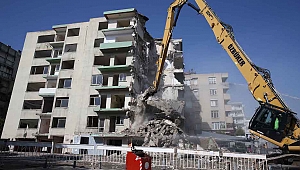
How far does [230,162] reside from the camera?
10242mm

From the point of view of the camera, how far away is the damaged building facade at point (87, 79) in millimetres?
28594

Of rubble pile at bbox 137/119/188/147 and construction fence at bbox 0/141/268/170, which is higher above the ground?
rubble pile at bbox 137/119/188/147

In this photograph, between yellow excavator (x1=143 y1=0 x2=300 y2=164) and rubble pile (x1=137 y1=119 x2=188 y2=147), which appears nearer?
yellow excavator (x1=143 y1=0 x2=300 y2=164)

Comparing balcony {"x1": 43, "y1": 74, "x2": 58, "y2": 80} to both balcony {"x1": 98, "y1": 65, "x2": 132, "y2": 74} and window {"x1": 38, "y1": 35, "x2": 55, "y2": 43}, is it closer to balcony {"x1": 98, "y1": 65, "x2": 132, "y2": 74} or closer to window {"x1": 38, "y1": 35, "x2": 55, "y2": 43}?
window {"x1": 38, "y1": 35, "x2": 55, "y2": 43}

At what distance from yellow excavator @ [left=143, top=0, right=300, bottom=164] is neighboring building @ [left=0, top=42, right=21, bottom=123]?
47430 millimetres

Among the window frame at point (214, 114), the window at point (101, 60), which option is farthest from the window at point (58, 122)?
the window frame at point (214, 114)

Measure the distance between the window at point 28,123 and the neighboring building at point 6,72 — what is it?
13400 mm

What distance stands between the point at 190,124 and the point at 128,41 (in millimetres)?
18387

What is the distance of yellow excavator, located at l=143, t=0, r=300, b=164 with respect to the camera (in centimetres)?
1017

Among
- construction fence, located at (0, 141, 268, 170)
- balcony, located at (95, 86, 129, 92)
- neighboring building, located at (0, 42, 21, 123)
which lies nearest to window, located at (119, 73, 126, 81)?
balcony, located at (95, 86, 129, 92)

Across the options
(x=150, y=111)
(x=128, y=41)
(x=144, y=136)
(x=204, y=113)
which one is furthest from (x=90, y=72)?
(x=204, y=113)

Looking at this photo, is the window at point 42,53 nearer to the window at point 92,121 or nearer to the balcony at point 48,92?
the balcony at point 48,92

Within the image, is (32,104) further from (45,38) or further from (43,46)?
(45,38)

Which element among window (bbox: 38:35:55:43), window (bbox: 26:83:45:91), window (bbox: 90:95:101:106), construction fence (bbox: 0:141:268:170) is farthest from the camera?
window (bbox: 38:35:55:43)
